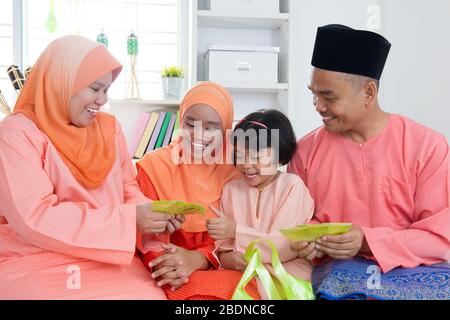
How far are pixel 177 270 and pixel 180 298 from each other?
84 mm

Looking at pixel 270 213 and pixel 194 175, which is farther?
pixel 194 175

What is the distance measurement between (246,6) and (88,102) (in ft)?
5.53

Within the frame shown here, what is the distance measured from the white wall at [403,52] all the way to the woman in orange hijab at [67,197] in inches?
65.5

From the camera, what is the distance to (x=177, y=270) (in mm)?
1604

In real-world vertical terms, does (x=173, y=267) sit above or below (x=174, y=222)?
below

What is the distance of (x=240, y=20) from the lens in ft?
10.7

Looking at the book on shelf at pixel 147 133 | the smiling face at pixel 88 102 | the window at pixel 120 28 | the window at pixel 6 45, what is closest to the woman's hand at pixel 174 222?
the smiling face at pixel 88 102

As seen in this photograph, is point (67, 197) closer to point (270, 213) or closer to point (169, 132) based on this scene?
point (270, 213)

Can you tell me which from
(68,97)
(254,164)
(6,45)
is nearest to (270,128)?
(254,164)

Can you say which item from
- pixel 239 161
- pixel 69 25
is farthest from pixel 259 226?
pixel 69 25

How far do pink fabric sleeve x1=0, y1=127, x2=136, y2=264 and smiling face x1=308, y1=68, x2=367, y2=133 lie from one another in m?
0.69

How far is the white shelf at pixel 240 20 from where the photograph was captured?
3154 millimetres

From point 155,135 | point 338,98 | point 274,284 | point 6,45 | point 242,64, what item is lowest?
point 274,284

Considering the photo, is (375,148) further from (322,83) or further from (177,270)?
A: (177,270)
